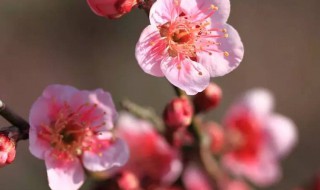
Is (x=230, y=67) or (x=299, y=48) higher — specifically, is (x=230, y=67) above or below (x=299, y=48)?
above

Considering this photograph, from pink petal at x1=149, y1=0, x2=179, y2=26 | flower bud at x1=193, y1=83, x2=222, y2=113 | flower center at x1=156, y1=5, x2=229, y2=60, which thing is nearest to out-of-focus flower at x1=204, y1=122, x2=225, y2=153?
flower bud at x1=193, y1=83, x2=222, y2=113

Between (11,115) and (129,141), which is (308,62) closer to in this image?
(129,141)

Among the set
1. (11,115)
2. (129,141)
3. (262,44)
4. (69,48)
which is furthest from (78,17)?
(11,115)

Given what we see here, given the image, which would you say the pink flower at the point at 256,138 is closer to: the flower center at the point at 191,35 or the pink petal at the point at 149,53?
the flower center at the point at 191,35

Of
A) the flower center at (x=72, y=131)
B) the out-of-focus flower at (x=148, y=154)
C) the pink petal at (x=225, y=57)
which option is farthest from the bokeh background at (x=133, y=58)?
the pink petal at (x=225, y=57)

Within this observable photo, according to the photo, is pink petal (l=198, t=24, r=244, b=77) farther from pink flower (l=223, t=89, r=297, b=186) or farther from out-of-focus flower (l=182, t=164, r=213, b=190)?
pink flower (l=223, t=89, r=297, b=186)

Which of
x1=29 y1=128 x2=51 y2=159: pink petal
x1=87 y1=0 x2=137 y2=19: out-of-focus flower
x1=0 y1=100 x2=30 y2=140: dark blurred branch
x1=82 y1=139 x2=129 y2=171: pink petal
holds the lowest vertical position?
x1=82 y1=139 x2=129 y2=171: pink petal

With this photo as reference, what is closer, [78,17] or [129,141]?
[129,141]
